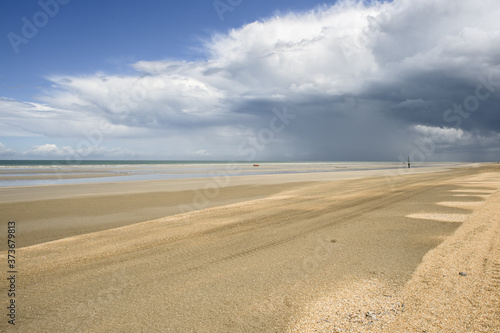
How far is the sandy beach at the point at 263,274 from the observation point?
13.5 ft

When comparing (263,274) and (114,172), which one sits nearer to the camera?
(263,274)

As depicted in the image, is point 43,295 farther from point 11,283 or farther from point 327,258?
point 327,258

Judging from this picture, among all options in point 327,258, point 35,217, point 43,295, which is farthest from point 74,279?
point 35,217

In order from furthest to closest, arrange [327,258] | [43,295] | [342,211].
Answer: [342,211] → [327,258] → [43,295]

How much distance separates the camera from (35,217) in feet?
40.4

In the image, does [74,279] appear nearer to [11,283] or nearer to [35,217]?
[11,283]

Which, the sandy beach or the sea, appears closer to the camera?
the sandy beach

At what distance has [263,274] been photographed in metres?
5.68

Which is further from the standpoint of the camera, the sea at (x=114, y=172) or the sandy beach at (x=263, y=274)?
the sea at (x=114, y=172)

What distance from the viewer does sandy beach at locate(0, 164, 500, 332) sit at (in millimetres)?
4105

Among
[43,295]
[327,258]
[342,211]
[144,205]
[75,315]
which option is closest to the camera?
[75,315]

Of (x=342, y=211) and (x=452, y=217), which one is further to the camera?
(x=342, y=211)

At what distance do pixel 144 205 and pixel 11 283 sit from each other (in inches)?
395

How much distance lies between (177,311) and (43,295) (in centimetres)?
244
